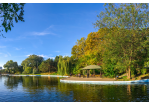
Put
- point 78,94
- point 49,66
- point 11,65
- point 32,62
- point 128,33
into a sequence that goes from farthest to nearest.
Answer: point 11,65
point 32,62
point 49,66
point 128,33
point 78,94

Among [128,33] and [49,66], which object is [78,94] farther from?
[49,66]

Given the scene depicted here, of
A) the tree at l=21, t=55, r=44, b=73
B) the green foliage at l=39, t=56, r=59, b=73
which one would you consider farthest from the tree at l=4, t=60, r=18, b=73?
the green foliage at l=39, t=56, r=59, b=73

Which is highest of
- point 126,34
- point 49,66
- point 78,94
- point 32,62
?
point 126,34

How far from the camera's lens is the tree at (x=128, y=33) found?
19625 millimetres

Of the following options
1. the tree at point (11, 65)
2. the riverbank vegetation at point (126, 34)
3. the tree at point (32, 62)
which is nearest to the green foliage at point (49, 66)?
the tree at point (32, 62)

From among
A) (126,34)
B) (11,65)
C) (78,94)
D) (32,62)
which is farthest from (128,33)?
(11,65)

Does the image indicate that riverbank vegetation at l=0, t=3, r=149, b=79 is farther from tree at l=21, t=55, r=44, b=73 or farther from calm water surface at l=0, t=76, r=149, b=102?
tree at l=21, t=55, r=44, b=73

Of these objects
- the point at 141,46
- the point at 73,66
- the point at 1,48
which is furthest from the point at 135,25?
the point at 1,48

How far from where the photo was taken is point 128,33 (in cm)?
1962

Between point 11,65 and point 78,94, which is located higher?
point 11,65

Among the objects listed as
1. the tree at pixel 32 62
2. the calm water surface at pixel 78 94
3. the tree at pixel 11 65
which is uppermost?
the tree at pixel 32 62

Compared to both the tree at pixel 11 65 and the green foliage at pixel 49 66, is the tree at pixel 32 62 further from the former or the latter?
the green foliage at pixel 49 66

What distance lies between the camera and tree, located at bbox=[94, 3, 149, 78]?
1962 centimetres

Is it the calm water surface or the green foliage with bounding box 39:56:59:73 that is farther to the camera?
the green foliage with bounding box 39:56:59:73
